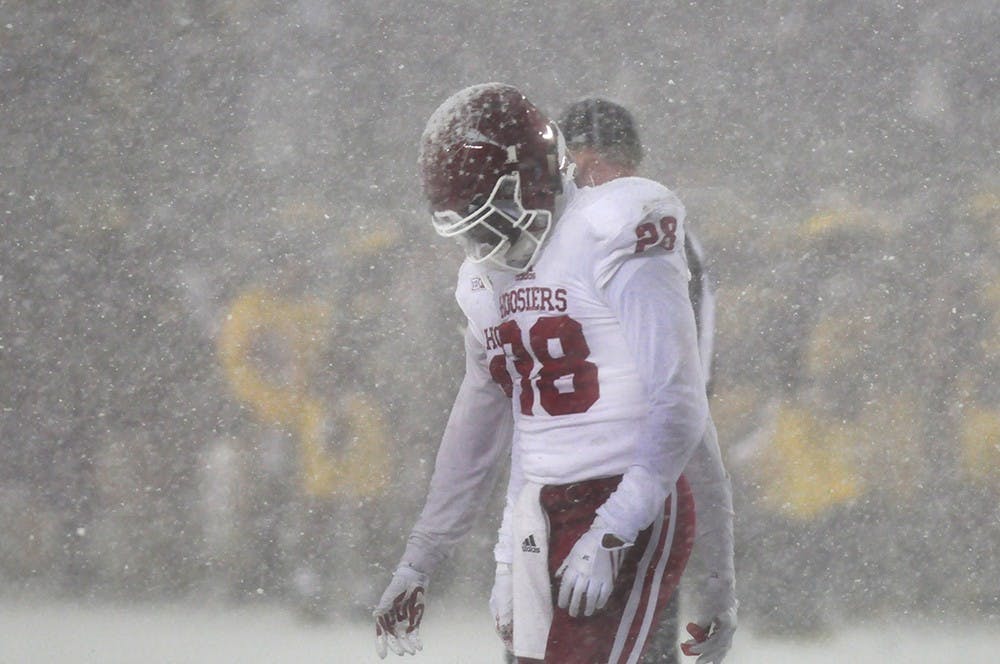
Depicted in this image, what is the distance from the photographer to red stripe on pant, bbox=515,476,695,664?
160 cm

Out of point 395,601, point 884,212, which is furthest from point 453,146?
point 884,212

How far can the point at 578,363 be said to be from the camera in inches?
62.9

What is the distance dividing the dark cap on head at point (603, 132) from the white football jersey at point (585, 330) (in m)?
0.44

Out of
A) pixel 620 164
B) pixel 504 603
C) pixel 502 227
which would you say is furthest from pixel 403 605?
pixel 620 164

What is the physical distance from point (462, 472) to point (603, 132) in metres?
0.71

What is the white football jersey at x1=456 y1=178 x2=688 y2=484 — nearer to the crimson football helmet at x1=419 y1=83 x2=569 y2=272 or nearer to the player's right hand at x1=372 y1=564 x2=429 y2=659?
the crimson football helmet at x1=419 y1=83 x2=569 y2=272

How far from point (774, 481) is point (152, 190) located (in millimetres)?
1623

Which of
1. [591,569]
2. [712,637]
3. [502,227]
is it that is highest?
[502,227]

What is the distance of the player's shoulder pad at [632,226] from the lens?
5.08 feet

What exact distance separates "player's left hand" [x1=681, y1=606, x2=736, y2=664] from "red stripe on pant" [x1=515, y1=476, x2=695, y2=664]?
179 mm

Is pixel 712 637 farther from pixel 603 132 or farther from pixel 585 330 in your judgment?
pixel 603 132

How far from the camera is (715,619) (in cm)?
179

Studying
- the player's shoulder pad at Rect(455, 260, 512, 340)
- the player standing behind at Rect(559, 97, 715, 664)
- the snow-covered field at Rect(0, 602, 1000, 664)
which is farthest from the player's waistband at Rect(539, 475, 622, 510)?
the snow-covered field at Rect(0, 602, 1000, 664)

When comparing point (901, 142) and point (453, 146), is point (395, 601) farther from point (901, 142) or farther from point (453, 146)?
point (901, 142)
